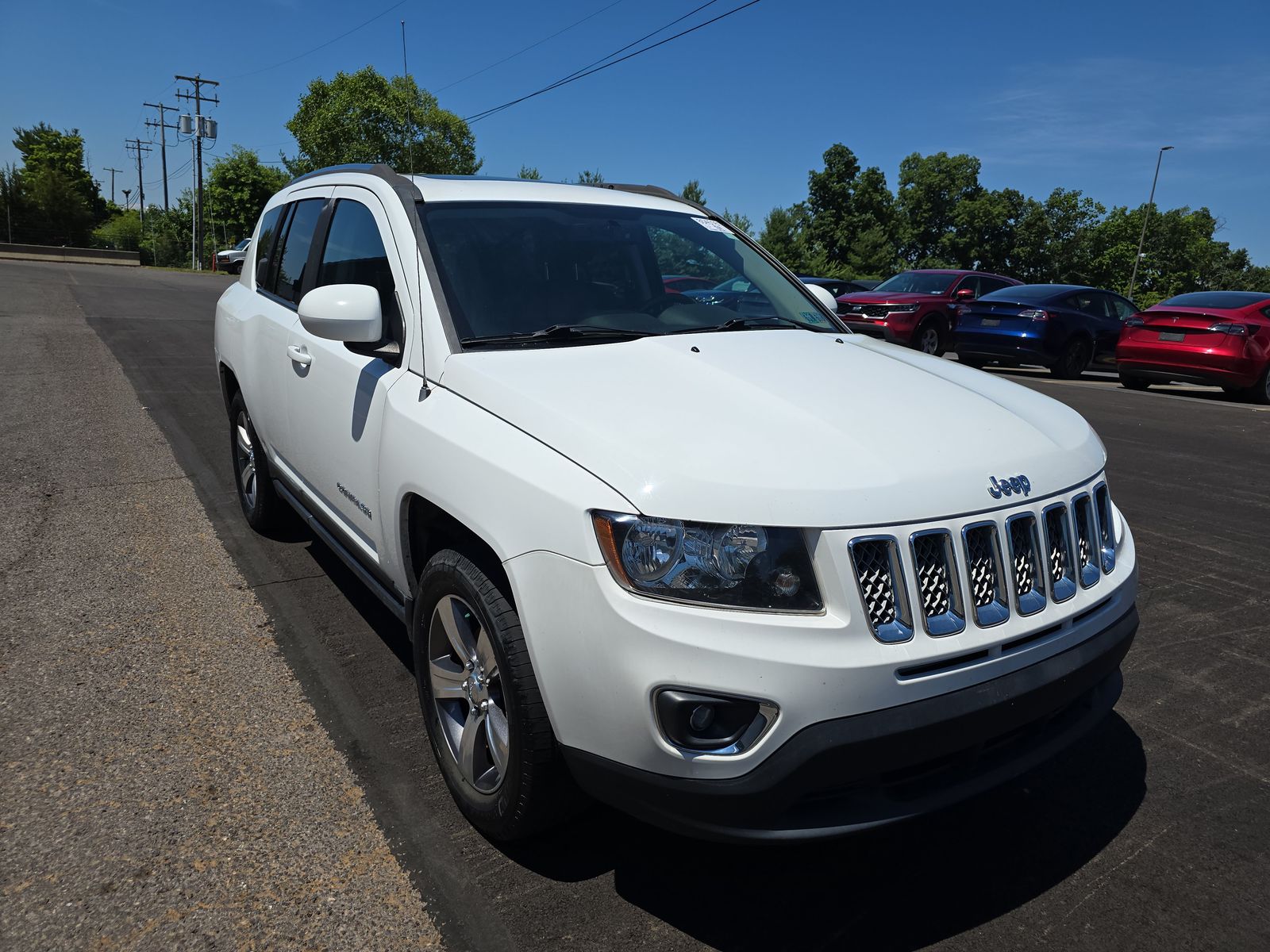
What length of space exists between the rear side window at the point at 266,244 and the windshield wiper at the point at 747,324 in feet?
9.03

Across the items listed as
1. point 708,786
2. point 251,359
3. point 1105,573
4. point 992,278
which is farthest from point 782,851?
point 992,278

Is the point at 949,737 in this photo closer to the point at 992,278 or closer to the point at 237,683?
the point at 237,683

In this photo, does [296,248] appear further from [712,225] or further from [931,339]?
[931,339]

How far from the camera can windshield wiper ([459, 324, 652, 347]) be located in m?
2.84

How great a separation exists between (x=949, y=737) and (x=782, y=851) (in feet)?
2.59

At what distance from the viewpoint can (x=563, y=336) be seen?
294 cm

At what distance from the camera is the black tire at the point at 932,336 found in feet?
52.5

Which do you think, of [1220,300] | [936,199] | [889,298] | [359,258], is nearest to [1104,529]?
[359,258]

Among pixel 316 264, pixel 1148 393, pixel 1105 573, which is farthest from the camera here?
pixel 1148 393

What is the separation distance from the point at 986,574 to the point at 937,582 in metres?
0.16

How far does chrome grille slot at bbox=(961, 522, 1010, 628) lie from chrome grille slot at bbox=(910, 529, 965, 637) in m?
0.05

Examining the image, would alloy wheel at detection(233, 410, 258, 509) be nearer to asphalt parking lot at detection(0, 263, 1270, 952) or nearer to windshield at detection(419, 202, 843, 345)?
asphalt parking lot at detection(0, 263, 1270, 952)

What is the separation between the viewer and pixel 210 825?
2588 millimetres

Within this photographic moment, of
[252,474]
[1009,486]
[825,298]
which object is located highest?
[825,298]
